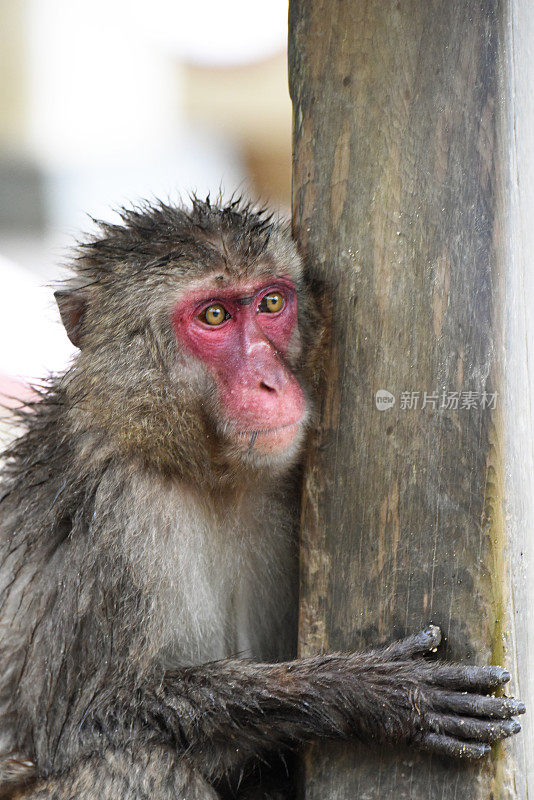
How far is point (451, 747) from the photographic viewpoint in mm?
2326

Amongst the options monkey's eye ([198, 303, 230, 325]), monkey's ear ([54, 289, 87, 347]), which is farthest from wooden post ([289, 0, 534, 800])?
monkey's ear ([54, 289, 87, 347])

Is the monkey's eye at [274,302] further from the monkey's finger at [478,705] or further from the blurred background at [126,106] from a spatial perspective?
the blurred background at [126,106]

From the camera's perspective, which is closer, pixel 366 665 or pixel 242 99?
pixel 366 665

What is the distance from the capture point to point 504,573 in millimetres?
A: 2367

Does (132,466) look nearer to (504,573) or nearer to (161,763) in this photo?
(161,763)

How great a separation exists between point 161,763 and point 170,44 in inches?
290

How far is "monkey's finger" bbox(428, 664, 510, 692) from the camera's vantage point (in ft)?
7.59

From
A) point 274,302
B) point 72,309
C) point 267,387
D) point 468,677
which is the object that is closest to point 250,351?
point 267,387

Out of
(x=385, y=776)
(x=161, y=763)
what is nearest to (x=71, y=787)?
(x=161, y=763)

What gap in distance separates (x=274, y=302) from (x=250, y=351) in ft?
0.78

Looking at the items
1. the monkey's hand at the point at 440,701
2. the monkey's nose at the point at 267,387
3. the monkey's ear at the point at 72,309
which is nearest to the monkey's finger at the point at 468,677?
the monkey's hand at the point at 440,701

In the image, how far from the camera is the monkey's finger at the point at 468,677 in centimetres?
231

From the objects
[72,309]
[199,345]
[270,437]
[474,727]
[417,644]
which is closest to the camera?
[474,727]

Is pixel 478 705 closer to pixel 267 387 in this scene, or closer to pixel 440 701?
pixel 440 701
